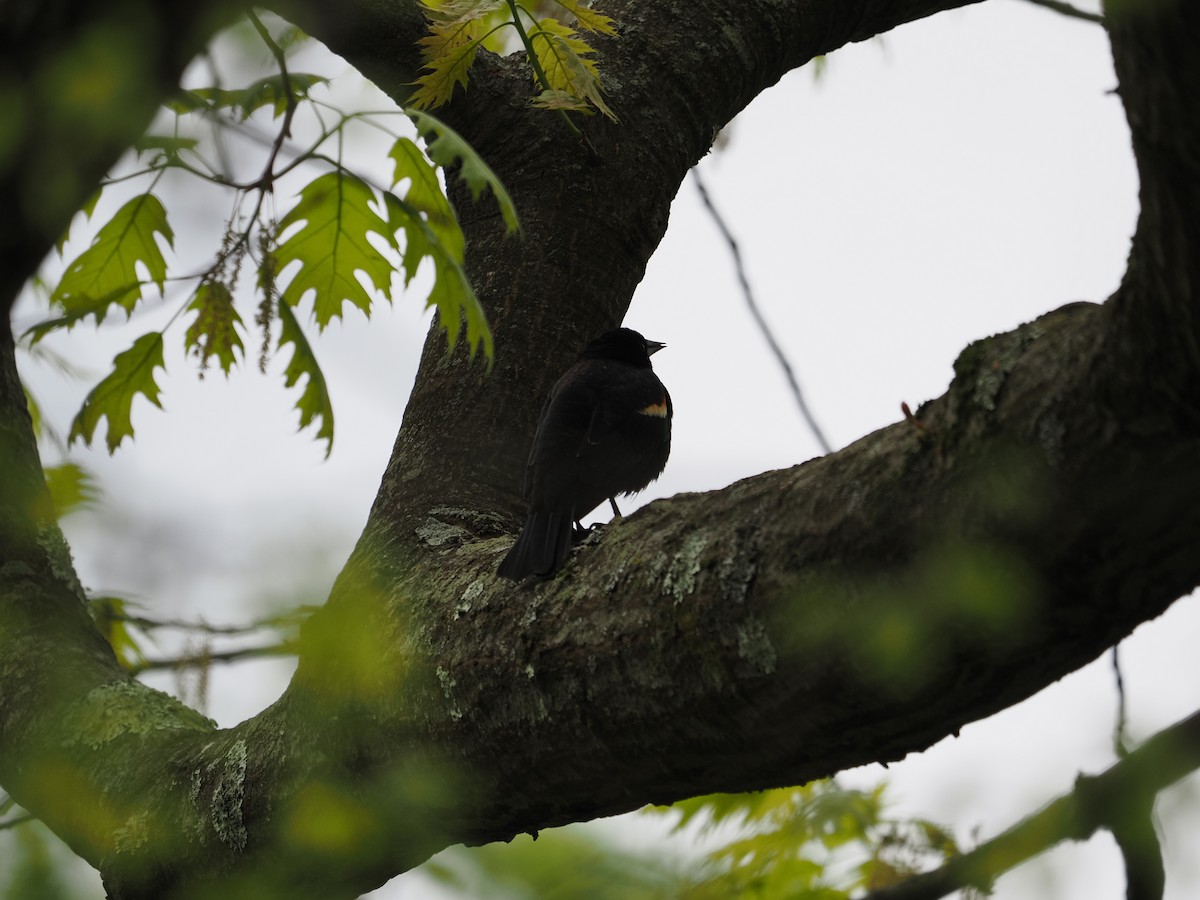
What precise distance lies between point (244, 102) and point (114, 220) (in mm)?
490

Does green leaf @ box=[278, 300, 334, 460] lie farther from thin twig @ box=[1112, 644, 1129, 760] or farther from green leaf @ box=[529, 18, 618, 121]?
thin twig @ box=[1112, 644, 1129, 760]

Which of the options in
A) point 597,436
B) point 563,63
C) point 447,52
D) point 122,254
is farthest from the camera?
point 597,436

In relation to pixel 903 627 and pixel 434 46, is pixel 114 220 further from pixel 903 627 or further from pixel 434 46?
pixel 903 627

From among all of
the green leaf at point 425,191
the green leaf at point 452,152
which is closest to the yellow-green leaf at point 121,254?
the green leaf at point 425,191

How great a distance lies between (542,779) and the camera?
7.21 feet

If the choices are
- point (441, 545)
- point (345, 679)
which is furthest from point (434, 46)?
point (345, 679)

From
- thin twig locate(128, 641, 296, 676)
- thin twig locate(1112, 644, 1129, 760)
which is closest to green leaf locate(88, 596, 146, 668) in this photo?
thin twig locate(128, 641, 296, 676)

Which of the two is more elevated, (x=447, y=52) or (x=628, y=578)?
(x=447, y=52)

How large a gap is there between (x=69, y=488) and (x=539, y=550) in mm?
1689

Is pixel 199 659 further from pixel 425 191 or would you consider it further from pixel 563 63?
pixel 563 63

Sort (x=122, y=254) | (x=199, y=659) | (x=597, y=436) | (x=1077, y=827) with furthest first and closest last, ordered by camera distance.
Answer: (x=597, y=436) → (x=199, y=659) → (x=122, y=254) → (x=1077, y=827)

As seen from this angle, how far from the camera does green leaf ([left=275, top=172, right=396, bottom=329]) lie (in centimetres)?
222

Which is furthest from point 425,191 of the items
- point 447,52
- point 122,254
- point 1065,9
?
point 1065,9

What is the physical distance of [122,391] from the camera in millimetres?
2354
